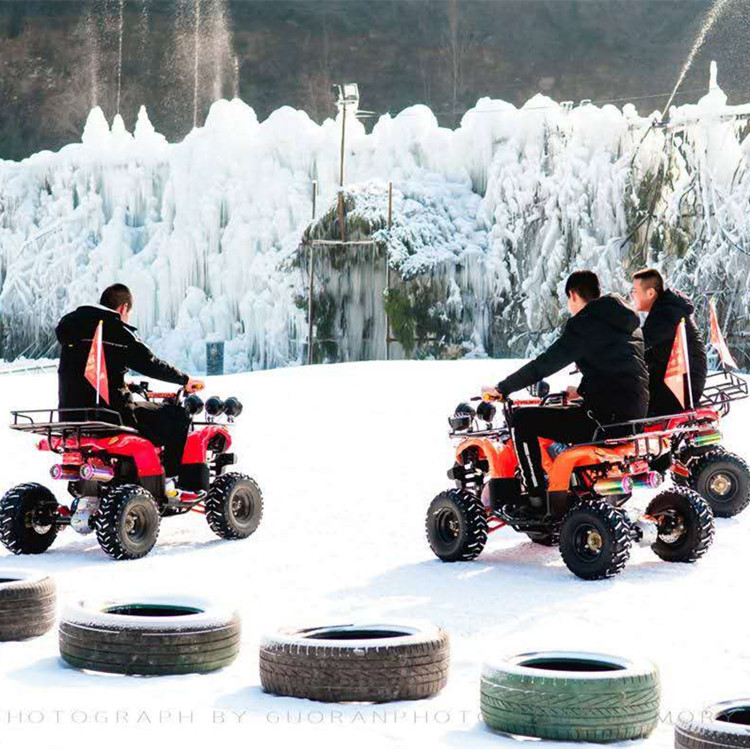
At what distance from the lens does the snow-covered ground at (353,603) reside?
5077 mm

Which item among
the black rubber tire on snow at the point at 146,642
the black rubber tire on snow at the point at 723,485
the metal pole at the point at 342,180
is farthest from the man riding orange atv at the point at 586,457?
the metal pole at the point at 342,180

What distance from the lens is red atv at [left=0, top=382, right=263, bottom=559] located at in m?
9.21

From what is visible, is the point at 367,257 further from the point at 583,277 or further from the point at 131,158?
the point at 583,277

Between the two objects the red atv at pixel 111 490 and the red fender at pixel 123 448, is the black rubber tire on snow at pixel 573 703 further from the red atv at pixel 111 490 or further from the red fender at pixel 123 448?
the red fender at pixel 123 448

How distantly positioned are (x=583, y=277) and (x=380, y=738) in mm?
4338

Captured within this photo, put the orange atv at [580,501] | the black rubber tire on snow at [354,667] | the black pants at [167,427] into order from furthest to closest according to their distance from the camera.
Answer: the black pants at [167,427] → the orange atv at [580,501] → the black rubber tire on snow at [354,667]

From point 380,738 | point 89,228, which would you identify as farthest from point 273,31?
point 380,738

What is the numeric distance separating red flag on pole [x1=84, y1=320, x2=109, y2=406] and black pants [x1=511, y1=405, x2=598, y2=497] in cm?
263

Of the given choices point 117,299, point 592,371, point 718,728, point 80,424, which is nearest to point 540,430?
point 592,371

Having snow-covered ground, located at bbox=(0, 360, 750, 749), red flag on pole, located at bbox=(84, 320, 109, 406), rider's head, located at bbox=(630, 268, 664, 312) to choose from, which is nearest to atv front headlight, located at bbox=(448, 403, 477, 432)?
snow-covered ground, located at bbox=(0, 360, 750, 749)

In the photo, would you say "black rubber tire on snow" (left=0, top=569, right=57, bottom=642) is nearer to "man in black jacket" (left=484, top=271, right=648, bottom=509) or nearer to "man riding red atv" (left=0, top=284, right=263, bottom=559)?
"man riding red atv" (left=0, top=284, right=263, bottom=559)

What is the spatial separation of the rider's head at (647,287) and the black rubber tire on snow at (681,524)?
1.86m

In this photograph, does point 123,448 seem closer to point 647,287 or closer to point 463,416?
point 463,416

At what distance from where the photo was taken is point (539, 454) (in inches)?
344
